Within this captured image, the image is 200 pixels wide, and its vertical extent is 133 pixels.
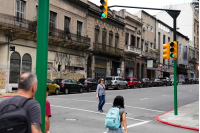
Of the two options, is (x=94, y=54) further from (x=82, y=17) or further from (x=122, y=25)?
(x=122, y=25)

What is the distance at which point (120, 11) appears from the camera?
4419 centimetres

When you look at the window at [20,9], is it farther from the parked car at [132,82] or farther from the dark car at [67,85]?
the parked car at [132,82]

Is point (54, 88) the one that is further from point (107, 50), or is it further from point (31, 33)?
point (107, 50)

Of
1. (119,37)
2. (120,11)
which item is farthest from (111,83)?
(120,11)

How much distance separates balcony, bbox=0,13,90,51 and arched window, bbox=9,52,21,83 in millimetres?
1830

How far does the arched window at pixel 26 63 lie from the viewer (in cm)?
2540

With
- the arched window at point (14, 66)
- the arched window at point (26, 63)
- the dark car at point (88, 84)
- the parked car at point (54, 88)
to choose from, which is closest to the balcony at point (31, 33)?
the arched window at point (14, 66)

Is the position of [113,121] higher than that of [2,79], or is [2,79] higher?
[2,79]

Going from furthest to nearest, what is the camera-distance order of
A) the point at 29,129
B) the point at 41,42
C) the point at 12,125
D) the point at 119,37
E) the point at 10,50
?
the point at 119,37 < the point at 10,50 < the point at 41,42 < the point at 29,129 < the point at 12,125

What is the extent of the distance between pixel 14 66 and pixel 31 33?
12.7 feet

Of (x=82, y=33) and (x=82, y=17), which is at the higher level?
(x=82, y=17)

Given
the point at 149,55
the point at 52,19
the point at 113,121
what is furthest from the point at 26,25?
the point at 149,55

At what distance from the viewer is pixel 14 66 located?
957 inches

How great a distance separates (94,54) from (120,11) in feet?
40.8
